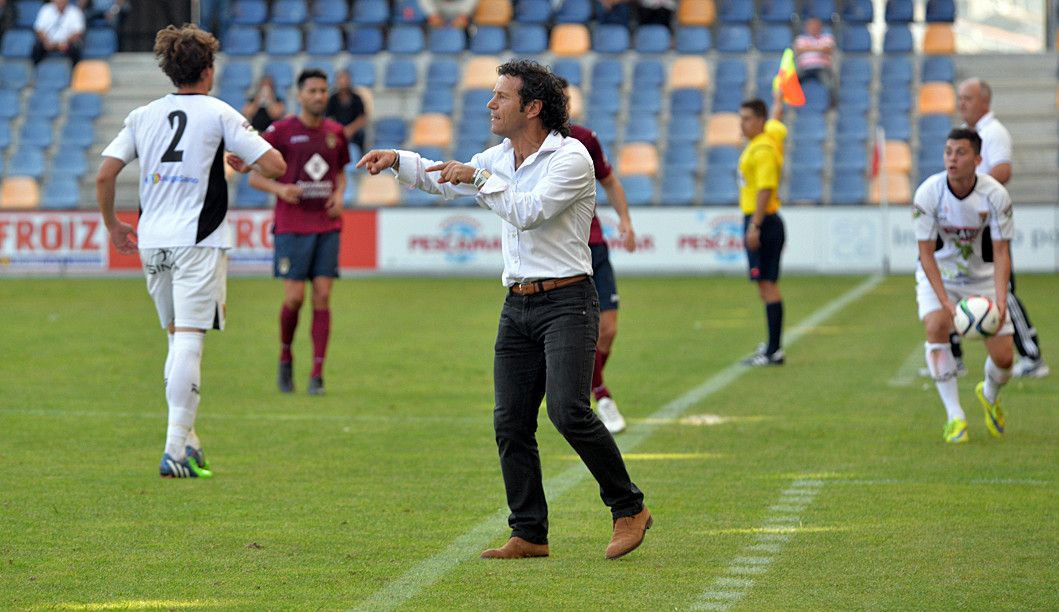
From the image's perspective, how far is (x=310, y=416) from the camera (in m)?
10.6

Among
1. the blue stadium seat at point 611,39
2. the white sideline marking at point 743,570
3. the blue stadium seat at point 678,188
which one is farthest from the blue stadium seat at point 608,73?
the white sideline marking at point 743,570

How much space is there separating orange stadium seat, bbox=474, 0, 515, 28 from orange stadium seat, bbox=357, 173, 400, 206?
484 cm

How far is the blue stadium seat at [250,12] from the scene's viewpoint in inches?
1324

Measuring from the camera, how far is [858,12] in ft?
105

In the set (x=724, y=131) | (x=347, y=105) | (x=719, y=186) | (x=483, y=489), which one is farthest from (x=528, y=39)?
(x=483, y=489)

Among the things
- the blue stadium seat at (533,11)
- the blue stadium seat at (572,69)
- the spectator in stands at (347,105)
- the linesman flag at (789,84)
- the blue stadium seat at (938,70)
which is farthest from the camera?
the blue stadium seat at (533,11)

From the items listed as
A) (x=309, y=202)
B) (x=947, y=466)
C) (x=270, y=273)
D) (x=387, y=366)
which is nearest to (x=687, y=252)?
(x=270, y=273)

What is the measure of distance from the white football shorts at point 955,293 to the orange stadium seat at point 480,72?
22377 mm

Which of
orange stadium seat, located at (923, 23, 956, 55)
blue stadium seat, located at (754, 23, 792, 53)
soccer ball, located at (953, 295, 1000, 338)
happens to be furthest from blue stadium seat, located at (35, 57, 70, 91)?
soccer ball, located at (953, 295, 1000, 338)

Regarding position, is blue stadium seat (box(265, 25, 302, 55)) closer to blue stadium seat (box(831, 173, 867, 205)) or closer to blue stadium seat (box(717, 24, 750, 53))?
blue stadium seat (box(717, 24, 750, 53))

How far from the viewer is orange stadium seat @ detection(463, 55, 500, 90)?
3175cm

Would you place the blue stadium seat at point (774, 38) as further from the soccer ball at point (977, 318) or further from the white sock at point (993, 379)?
the soccer ball at point (977, 318)

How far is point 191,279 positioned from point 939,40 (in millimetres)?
26153

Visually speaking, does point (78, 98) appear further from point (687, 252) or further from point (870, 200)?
point (870, 200)
